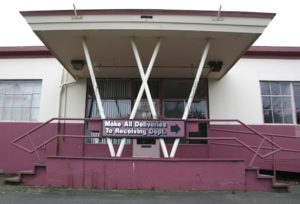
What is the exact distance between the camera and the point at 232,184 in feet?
18.1

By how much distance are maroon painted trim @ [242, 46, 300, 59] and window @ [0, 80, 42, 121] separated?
8235 mm

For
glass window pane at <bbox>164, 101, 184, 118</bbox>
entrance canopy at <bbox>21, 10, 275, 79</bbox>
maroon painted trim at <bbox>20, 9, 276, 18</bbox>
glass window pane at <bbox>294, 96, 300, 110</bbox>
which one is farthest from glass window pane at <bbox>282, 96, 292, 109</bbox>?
maroon painted trim at <bbox>20, 9, 276, 18</bbox>

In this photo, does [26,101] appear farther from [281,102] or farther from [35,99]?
[281,102]

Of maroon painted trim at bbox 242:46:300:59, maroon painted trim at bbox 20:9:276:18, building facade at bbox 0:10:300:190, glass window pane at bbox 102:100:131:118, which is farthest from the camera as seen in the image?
maroon painted trim at bbox 242:46:300:59

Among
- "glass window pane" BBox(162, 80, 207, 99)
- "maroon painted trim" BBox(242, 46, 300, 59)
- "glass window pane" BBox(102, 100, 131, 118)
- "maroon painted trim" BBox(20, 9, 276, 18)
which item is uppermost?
"maroon painted trim" BBox(242, 46, 300, 59)

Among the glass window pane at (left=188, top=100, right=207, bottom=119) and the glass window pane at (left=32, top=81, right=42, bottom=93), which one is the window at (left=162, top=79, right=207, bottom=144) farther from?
the glass window pane at (left=32, top=81, right=42, bottom=93)

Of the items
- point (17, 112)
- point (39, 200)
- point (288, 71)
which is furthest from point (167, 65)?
point (17, 112)

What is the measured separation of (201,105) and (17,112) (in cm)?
695

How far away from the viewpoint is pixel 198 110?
28.3ft

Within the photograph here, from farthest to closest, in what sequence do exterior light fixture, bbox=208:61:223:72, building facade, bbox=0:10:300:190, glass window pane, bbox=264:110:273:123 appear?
1. glass window pane, bbox=264:110:273:123
2. exterior light fixture, bbox=208:61:223:72
3. building facade, bbox=0:10:300:190

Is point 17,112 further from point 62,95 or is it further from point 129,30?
point 129,30

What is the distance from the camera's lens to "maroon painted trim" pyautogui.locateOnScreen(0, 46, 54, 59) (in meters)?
8.95

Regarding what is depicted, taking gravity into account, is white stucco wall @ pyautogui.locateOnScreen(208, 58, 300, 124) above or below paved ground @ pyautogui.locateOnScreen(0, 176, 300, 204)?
above

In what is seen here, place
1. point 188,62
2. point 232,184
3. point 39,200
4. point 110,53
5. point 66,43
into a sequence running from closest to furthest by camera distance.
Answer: point 39,200 → point 232,184 → point 66,43 → point 110,53 → point 188,62
